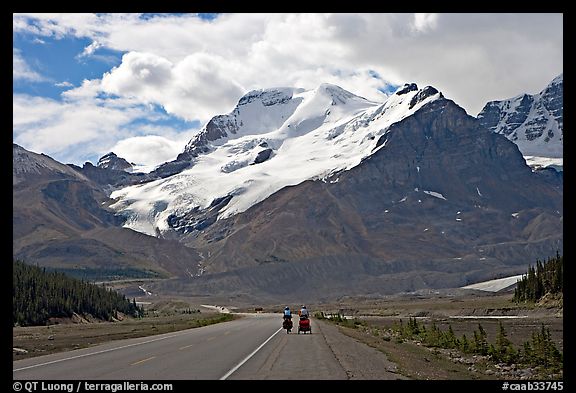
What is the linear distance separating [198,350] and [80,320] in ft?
280

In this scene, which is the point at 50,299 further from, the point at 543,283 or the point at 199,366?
the point at 199,366

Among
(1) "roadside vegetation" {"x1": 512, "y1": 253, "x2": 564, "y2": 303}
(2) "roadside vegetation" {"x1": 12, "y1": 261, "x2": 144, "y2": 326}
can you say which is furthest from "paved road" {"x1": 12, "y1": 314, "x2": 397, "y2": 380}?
(1) "roadside vegetation" {"x1": 512, "y1": 253, "x2": 564, "y2": 303}

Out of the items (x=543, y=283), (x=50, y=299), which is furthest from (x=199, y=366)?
(x=543, y=283)

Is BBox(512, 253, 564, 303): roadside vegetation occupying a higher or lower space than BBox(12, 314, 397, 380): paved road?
higher

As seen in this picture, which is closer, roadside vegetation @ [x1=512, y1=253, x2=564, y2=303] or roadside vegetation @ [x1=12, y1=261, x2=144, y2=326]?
roadside vegetation @ [x1=12, y1=261, x2=144, y2=326]

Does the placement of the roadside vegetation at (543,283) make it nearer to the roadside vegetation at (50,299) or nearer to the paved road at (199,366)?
the roadside vegetation at (50,299)

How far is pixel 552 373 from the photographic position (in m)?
27.0

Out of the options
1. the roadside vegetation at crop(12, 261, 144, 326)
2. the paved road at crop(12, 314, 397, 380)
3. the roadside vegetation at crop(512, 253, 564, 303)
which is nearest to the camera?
the paved road at crop(12, 314, 397, 380)

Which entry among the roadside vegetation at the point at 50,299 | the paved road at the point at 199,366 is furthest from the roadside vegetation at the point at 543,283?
the paved road at the point at 199,366

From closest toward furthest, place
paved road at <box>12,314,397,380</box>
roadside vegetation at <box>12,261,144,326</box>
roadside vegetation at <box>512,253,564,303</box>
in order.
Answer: paved road at <box>12,314,397,380</box> < roadside vegetation at <box>12,261,144,326</box> < roadside vegetation at <box>512,253,564,303</box>

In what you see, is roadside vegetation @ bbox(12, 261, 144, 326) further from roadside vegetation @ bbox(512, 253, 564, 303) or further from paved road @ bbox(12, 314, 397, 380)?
roadside vegetation @ bbox(512, 253, 564, 303)
